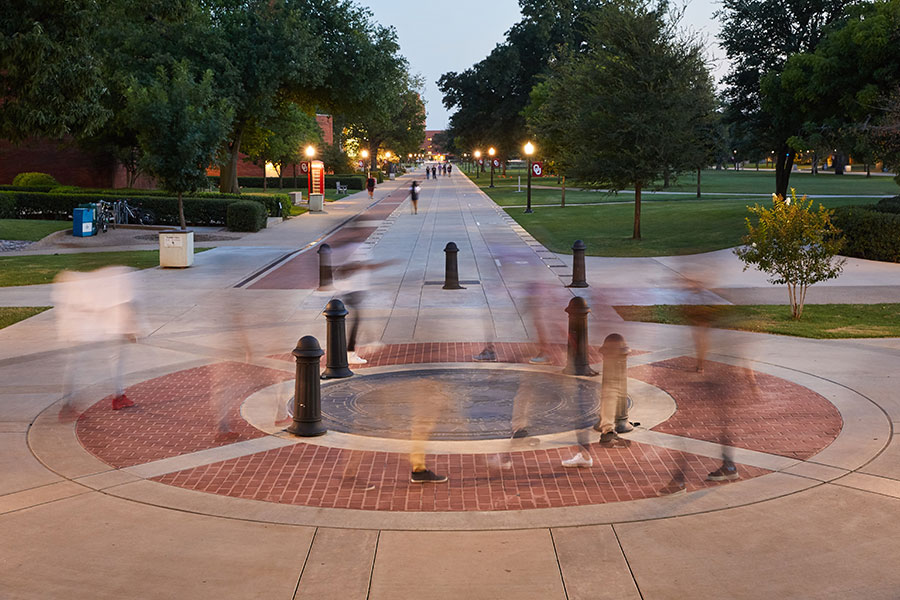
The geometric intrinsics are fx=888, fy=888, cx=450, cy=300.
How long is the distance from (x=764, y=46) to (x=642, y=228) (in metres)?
12.9

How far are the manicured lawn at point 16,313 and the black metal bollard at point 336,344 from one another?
19.2 ft

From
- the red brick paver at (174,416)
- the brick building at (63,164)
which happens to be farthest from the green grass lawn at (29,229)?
the red brick paver at (174,416)

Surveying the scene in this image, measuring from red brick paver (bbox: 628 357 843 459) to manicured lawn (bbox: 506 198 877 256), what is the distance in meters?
13.9

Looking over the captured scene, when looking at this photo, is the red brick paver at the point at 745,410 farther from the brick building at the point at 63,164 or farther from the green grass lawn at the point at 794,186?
the brick building at the point at 63,164

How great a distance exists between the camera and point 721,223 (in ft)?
103

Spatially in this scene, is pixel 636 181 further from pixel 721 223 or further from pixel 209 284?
pixel 209 284

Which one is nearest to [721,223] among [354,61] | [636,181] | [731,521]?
[636,181]

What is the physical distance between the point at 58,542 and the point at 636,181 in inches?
907

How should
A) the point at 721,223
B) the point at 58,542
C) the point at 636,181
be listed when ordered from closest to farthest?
the point at 58,542 < the point at 636,181 < the point at 721,223

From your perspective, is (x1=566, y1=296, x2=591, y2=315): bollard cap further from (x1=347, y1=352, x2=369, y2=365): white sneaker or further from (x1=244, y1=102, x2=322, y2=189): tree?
(x1=244, y1=102, x2=322, y2=189): tree

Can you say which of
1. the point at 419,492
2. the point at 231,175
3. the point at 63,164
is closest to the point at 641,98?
the point at 419,492

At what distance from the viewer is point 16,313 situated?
13.6 metres

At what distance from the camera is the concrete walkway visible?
4.76 m

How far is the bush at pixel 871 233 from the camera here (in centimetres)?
2089
